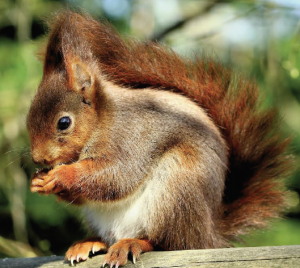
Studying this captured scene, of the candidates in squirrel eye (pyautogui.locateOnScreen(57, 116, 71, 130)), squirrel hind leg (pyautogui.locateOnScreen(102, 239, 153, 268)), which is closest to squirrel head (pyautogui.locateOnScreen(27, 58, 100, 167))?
squirrel eye (pyautogui.locateOnScreen(57, 116, 71, 130))

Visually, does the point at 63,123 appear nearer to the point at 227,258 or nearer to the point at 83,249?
the point at 83,249

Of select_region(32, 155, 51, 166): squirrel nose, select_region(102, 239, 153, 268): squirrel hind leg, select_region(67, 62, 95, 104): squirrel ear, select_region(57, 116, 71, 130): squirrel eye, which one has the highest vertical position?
select_region(67, 62, 95, 104): squirrel ear

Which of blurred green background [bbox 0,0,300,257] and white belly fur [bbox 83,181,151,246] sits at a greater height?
blurred green background [bbox 0,0,300,257]

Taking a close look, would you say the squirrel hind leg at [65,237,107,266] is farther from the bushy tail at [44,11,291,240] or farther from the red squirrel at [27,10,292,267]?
the bushy tail at [44,11,291,240]

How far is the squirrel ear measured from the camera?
188 centimetres

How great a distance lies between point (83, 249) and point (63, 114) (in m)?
0.47

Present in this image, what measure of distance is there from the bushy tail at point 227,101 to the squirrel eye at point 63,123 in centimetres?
24

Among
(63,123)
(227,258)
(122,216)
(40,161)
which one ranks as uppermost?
(63,123)

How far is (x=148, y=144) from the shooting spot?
71.7 inches

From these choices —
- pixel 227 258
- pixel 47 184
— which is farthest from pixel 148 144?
pixel 227 258

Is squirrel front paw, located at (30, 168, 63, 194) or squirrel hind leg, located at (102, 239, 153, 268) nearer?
squirrel hind leg, located at (102, 239, 153, 268)

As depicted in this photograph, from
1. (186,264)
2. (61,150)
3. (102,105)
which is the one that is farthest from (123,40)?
(186,264)

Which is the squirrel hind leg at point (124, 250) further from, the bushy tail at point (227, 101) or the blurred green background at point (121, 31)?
the blurred green background at point (121, 31)

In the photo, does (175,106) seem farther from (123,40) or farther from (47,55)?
(47,55)
